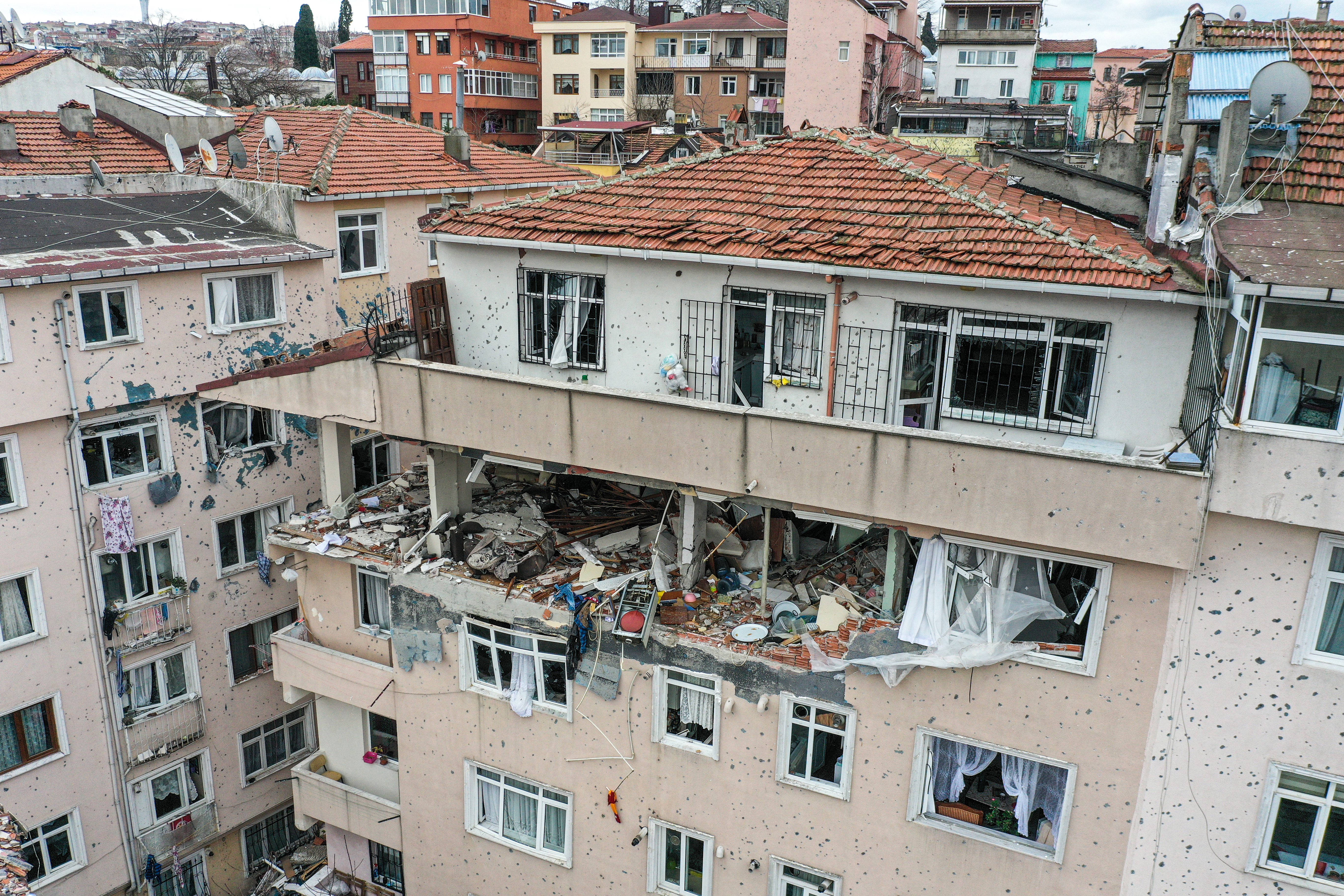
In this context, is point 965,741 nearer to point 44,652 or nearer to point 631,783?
point 631,783

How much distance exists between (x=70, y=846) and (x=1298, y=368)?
72.3 feet

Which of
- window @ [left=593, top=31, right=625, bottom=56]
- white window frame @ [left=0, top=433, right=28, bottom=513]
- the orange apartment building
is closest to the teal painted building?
window @ [left=593, top=31, right=625, bottom=56]

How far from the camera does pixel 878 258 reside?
1187 centimetres

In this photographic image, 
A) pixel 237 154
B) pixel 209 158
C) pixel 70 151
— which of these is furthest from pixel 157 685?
pixel 70 151

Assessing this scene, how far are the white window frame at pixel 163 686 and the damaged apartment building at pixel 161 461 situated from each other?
1.7 inches

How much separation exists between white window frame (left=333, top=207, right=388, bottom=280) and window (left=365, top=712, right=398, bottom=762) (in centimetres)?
1082

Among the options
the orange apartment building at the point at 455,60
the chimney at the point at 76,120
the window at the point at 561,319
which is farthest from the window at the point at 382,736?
the orange apartment building at the point at 455,60

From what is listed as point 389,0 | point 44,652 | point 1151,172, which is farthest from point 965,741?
point 389,0

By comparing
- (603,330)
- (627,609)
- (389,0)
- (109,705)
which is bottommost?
(109,705)

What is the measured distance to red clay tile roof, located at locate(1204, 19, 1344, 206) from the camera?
10.8 m

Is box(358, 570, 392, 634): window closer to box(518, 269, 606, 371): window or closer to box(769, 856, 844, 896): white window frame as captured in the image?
box(518, 269, 606, 371): window

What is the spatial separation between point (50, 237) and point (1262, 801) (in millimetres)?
21579

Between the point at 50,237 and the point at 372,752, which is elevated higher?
the point at 50,237

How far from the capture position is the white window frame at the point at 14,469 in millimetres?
16703
